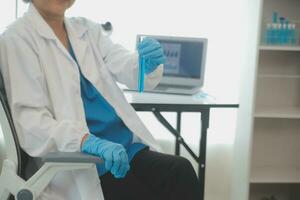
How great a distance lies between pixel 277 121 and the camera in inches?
99.6

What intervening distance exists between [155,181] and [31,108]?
1.59 feet

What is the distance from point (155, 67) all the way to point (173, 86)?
1.98ft

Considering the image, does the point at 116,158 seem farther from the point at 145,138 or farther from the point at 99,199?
the point at 145,138

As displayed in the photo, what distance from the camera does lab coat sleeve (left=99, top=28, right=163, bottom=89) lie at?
63.1 inches

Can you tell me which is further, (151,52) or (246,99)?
(246,99)

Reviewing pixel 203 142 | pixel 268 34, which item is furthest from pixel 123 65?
pixel 268 34

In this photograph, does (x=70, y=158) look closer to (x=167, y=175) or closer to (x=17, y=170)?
(x=17, y=170)

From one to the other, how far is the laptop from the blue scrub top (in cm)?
69

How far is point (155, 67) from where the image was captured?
5.19 feet

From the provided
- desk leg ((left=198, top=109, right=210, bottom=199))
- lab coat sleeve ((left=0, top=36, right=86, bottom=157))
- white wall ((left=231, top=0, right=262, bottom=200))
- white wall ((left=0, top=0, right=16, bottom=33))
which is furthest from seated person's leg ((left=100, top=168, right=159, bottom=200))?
white wall ((left=0, top=0, right=16, bottom=33))

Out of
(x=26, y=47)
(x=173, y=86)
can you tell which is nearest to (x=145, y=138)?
(x=26, y=47)

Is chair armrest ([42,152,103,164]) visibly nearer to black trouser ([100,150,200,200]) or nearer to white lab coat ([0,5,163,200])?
white lab coat ([0,5,163,200])

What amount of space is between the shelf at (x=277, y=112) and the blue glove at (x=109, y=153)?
1.18 m

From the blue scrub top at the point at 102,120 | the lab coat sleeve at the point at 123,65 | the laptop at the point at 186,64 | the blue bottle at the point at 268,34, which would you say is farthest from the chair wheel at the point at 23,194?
the blue bottle at the point at 268,34
